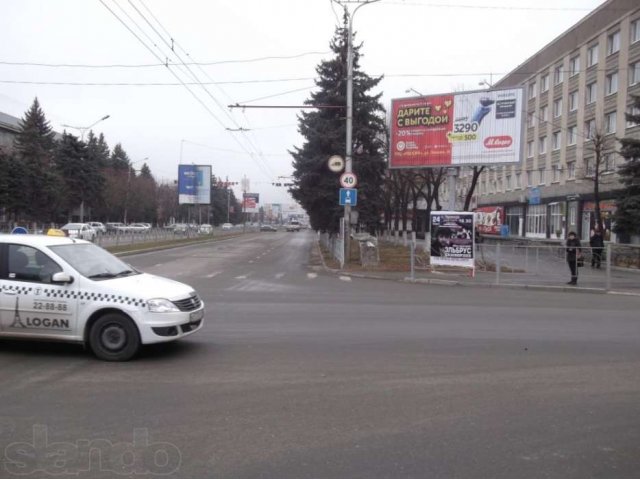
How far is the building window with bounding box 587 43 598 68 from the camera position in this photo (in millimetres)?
43406

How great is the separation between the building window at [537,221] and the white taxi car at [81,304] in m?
49.1

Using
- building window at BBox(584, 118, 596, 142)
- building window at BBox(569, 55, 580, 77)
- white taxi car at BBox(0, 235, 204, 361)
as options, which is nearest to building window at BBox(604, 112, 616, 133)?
building window at BBox(584, 118, 596, 142)

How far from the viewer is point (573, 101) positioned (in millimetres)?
46688

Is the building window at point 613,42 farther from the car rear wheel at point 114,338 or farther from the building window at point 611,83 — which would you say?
the car rear wheel at point 114,338

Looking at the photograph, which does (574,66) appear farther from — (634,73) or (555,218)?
(555,218)

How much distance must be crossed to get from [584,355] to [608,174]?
117 ft

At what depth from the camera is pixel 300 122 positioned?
111 ft

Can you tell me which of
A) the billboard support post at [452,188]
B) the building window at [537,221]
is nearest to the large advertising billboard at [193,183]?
the building window at [537,221]

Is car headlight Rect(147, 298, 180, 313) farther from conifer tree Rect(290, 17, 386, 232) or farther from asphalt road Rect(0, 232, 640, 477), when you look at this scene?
conifer tree Rect(290, 17, 386, 232)

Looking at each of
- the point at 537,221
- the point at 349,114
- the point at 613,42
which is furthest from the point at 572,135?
the point at 349,114

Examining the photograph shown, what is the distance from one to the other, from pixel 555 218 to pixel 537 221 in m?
4.25

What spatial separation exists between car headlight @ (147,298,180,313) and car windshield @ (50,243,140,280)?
2.84 ft

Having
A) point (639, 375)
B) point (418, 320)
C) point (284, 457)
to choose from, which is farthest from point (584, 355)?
point (284, 457)

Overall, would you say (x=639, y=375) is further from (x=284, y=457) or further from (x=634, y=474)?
(x=284, y=457)
